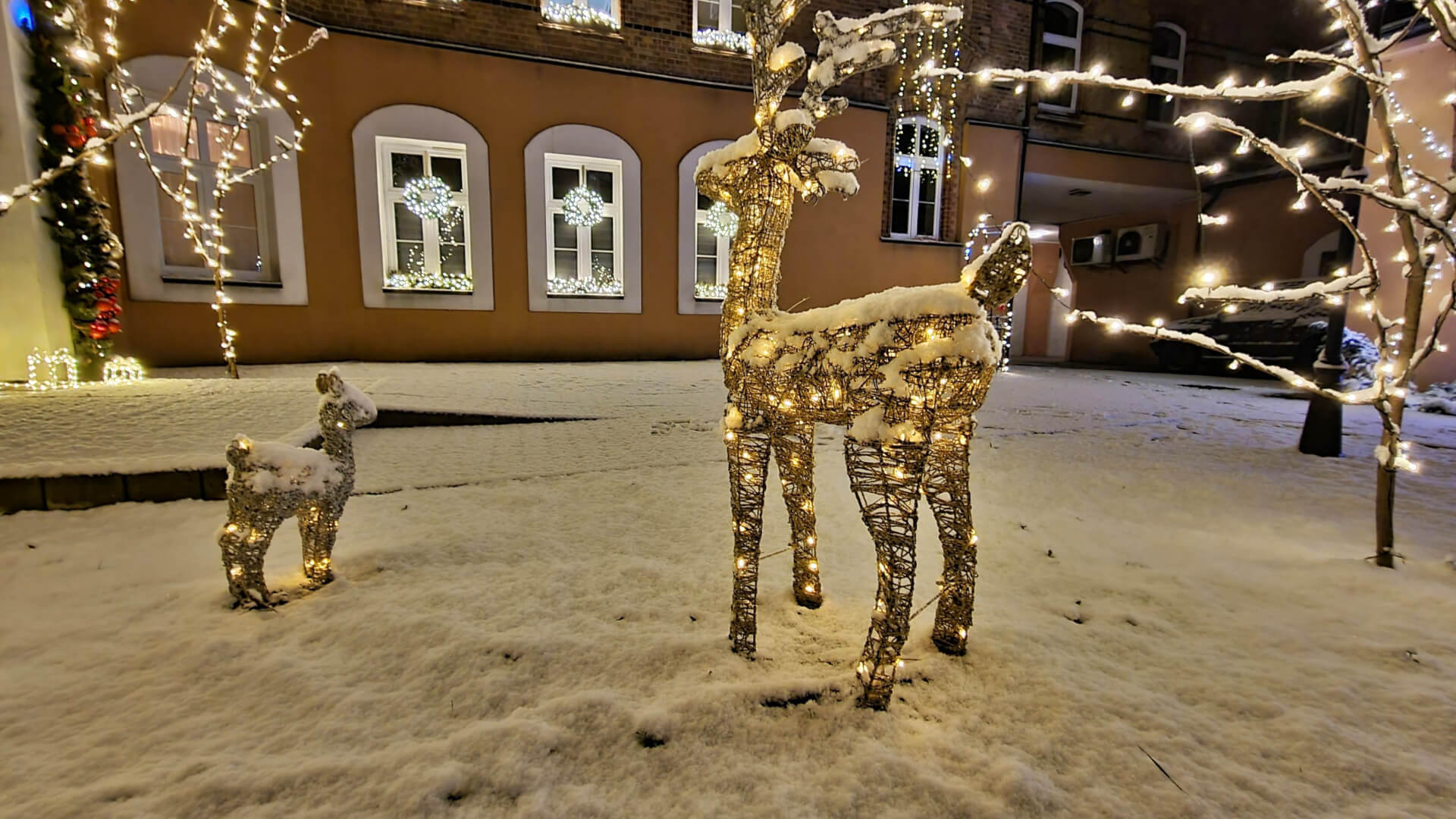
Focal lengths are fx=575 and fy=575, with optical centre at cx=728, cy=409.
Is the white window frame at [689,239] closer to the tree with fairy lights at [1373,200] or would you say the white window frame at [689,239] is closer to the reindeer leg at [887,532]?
the tree with fairy lights at [1373,200]

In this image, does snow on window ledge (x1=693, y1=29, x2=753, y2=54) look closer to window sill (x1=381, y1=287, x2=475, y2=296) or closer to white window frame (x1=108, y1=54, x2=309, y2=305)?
window sill (x1=381, y1=287, x2=475, y2=296)

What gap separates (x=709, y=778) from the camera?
1314 mm

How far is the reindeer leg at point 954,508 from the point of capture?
5.48 feet

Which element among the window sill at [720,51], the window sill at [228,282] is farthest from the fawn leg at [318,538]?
the window sill at [720,51]

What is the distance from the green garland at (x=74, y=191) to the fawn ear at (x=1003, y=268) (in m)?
7.33

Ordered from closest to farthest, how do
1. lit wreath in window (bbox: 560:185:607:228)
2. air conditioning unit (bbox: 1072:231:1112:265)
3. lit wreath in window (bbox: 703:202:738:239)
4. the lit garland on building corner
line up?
the lit garland on building corner, lit wreath in window (bbox: 560:185:607:228), lit wreath in window (bbox: 703:202:738:239), air conditioning unit (bbox: 1072:231:1112:265)

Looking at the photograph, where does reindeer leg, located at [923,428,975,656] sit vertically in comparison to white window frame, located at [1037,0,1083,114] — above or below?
below

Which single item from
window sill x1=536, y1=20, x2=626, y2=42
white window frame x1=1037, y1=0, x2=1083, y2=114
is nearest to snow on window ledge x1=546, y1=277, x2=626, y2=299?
window sill x1=536, y1=20, x2=626, y2=42

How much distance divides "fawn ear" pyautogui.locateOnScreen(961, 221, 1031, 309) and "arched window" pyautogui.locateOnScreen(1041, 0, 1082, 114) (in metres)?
12.6

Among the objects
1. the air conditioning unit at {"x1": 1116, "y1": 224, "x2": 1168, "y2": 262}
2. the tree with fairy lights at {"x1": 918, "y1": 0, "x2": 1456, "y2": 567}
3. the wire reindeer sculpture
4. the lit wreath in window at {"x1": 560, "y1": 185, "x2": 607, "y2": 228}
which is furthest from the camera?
the air conditioning unit at {"x1": 1116, "y1": 224, "x2": 1168, "y2": 262}

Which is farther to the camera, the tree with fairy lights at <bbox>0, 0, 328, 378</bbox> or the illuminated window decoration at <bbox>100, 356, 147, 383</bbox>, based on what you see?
the illuminated window decoration at <bbox>100, 356, 147, 383</bbox>

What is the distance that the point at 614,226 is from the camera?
8.93 m

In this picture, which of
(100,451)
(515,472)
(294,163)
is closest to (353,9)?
(294,163)

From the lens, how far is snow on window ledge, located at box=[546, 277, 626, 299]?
8.70 m
